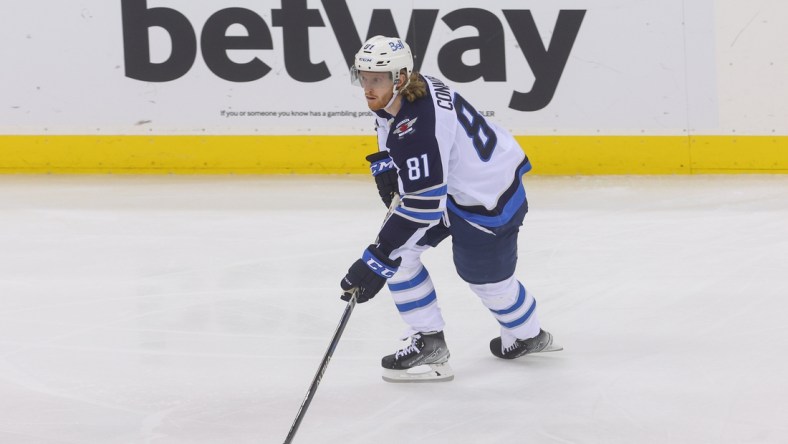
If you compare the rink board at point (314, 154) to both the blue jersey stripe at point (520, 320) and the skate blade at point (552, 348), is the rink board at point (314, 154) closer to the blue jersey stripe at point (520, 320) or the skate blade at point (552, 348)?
the skate blade at point (552, 348)

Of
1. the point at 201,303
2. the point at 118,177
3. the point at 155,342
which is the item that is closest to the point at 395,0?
the point at 118,177

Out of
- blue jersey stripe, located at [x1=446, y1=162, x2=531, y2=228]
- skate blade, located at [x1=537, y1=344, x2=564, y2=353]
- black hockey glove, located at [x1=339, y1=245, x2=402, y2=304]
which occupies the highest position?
blue jersey stripe, located at [x1=446, y1=162, x2=531, y2=228]

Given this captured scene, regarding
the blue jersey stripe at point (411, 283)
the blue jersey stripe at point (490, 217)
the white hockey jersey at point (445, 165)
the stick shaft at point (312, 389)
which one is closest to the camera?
the stick shaft at point (312, 389)

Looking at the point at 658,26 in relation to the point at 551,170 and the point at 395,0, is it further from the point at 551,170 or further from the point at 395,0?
the point at 395,0

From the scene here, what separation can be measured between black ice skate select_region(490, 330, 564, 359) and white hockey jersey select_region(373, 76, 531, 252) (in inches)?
17.9

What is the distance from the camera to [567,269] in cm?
464

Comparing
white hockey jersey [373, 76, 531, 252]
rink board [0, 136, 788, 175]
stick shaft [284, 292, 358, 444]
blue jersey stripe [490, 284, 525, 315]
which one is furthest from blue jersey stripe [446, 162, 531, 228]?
rink board [0, 136, 788, 175]

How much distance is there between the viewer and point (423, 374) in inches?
132

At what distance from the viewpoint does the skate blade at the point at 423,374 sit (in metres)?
3.35

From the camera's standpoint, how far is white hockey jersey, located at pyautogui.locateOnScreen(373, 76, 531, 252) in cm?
296

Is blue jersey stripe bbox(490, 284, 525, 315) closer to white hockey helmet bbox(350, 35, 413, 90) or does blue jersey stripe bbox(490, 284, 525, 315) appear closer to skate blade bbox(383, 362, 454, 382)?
skate blade bbox(383, 362, 454, 382)

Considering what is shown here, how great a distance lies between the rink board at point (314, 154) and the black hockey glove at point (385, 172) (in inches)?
136

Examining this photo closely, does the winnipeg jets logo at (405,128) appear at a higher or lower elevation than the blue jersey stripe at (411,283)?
higher

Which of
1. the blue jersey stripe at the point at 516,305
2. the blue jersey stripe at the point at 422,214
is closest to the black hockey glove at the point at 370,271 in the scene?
the blue jersey stripe at the point at 422,214
